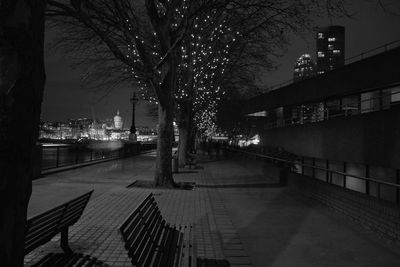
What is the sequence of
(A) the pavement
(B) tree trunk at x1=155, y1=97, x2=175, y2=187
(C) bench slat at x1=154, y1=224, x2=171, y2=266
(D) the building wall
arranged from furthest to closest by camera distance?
(D) the building wall
(B) tree trunk at x1=155, y1=97, x2=175, y2=187
(A) the pavement
(C) bench slat at x1=154, y1=224, x2=171, y2=266

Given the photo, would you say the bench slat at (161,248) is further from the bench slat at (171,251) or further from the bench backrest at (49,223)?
the bench backrest at (49,223)

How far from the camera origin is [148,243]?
4281 millimetres

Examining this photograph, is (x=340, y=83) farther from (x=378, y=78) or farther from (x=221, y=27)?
(x=221, y=27)

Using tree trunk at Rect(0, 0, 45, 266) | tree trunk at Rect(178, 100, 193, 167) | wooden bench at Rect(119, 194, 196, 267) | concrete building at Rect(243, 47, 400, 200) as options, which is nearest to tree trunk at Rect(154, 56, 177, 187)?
concrete building at Rect(243, 47, 400, 200)

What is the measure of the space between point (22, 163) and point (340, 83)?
29981mm

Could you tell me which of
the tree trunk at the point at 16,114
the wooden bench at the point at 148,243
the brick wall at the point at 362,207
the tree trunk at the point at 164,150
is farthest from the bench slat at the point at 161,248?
the tree trunk at the point at 164,150

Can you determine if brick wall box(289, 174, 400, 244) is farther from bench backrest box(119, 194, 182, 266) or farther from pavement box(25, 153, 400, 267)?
bench backrest box(119, 194, 182, 266)

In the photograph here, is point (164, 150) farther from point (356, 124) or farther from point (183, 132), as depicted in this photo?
point (183, 132)

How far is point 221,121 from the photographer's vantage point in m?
77.2

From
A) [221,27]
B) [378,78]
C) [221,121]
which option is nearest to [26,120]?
[221,27]

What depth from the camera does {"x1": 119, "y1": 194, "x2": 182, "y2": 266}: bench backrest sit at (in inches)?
144

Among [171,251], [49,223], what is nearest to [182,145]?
[49,223]

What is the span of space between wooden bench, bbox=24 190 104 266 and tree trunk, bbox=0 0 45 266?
2.99ft

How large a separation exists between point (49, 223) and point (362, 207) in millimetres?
6101
